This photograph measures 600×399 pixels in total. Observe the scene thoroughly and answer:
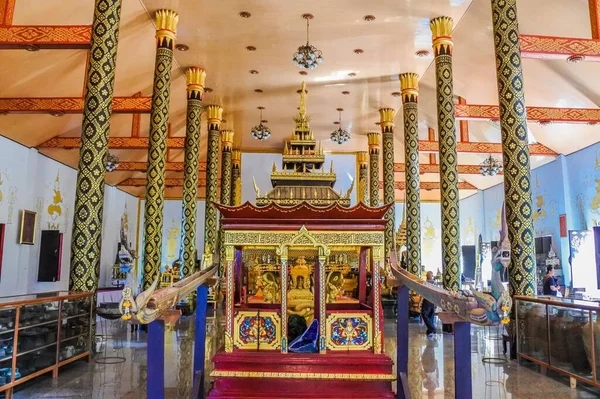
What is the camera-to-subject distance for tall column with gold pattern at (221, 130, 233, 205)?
18.7m

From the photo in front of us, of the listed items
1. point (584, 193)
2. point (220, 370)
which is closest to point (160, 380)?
point (220, 370)

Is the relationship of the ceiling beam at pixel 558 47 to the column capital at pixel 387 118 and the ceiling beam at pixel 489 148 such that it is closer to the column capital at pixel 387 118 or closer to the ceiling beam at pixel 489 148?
the ceiling beam at pixel 489 148

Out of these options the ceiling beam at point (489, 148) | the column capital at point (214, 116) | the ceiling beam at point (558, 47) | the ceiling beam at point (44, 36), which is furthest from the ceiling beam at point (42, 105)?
the ceiling beam at point (489, 148)

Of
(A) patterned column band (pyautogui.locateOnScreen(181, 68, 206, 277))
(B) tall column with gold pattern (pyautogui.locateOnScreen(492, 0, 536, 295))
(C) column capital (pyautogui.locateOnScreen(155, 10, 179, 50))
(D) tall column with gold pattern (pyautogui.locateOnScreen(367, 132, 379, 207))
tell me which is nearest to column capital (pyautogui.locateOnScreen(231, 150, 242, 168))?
(D) tall column with gold pattern (pyautogui.locateOnScreen(367, 132, 379, 207))

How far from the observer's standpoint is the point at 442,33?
9828 millimetres

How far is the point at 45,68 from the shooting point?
1039 cm

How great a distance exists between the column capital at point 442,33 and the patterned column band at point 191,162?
6009mm

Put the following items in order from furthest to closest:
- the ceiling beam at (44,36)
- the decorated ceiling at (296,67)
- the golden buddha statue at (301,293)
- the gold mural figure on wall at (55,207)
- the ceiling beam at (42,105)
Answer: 1. the gold mural figure on wall at (55,207)
2. the ceiling beam at (42,105)
3. the decorated ceiling at (296,67)
4. the ceiling beam at (44,36)
5. the golden buddha statue at (301,293)

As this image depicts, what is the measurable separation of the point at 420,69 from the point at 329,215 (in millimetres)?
A: 9256

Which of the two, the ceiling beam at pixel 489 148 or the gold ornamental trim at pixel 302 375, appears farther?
the ceiling beam at pixel 489 148

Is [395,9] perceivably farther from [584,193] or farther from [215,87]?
[584,193]

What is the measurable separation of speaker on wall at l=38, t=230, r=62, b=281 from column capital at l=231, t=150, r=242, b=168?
8254 mm

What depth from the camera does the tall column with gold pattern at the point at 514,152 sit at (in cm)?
669

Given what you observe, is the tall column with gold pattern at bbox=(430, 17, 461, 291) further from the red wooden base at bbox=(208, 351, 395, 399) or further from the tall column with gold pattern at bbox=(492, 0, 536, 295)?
the red wooden base at bbox=(208, 351, 395, 399)
